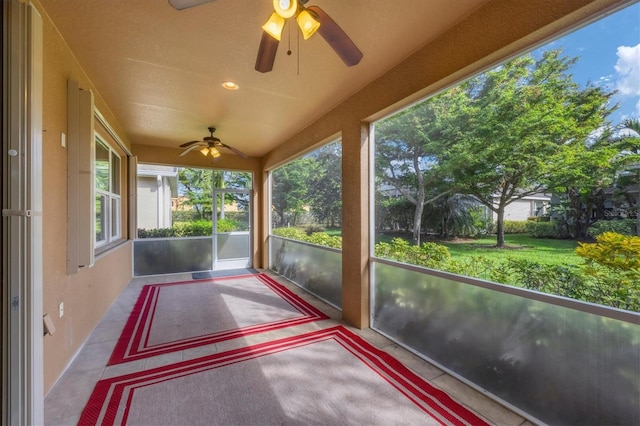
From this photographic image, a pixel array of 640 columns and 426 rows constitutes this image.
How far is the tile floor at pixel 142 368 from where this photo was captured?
1.76 meters

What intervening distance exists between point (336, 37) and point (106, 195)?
3890mm

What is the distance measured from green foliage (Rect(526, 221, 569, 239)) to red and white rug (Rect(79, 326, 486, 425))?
1.25 m

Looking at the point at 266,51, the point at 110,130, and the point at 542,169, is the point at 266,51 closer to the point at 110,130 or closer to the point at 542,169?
the point at 542,169

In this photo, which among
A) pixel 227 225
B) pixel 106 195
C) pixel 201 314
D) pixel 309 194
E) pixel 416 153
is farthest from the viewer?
pixel 227 225

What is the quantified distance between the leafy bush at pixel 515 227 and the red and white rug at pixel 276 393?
1.25 meters

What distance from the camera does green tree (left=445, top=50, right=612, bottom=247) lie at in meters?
1.58

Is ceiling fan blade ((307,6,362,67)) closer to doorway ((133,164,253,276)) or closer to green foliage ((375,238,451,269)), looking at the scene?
green foliage ((375,238,451,269))

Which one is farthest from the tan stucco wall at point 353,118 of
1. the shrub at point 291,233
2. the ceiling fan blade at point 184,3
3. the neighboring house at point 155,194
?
the neighboring house at point 155,194

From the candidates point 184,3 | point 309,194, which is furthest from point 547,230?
point 309,194

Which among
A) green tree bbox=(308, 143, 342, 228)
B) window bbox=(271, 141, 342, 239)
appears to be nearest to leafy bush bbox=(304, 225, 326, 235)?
window bbox=(271, 141, 342, 239)

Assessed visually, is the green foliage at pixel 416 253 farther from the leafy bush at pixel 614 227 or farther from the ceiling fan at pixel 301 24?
the ceiling fan at pixel 301 24

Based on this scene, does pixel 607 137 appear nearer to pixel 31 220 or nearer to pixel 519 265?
pixel 519 265

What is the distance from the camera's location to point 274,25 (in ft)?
4.70

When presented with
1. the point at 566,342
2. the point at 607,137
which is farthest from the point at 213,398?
the point at 607,137
